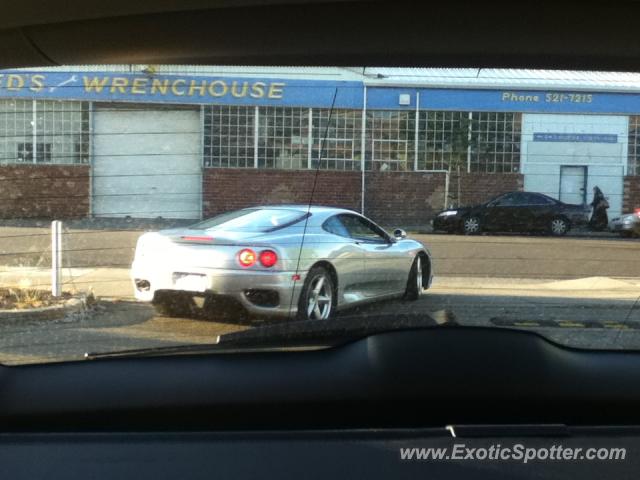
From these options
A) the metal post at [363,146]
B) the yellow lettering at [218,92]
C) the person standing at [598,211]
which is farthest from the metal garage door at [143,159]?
the person standing at [598,211]

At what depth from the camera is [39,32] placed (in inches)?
106

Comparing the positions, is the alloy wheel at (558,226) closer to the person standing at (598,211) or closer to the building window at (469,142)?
the person standing at (598,211)

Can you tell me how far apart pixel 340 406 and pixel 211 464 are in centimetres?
49

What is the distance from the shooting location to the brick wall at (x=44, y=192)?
8.45 ft

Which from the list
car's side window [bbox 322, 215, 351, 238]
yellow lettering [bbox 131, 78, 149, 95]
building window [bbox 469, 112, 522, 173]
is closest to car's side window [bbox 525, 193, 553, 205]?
building window [bbox 469, 112, 522, 173]

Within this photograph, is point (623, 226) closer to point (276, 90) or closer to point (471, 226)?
point (471, 226)

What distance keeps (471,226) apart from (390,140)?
40 centimetres

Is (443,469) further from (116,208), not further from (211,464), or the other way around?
(116,208)

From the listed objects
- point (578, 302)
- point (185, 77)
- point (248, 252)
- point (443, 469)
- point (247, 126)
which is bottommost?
point (443, 469)

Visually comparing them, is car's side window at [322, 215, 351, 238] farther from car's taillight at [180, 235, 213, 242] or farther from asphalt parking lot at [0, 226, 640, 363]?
car's taillight at [180, 235, 213, 242]

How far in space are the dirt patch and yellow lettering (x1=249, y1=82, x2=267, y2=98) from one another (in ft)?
3.13

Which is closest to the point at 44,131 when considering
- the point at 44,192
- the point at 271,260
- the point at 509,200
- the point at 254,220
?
the point at 44,192

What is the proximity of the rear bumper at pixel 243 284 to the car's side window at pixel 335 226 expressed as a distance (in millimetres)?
187

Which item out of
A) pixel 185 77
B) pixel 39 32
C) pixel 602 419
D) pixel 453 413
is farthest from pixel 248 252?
pixel 602 419
